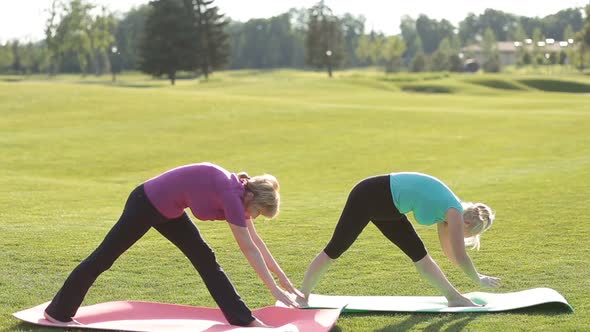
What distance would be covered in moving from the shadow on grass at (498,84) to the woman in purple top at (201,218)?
214 feet

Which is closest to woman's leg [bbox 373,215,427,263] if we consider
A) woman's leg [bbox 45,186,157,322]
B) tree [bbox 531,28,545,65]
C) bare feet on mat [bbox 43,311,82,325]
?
woman's leg [bbox 45,186,157,322]

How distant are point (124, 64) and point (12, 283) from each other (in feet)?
373

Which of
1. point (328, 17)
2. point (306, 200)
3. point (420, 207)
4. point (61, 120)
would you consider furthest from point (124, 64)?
point (420, 207)

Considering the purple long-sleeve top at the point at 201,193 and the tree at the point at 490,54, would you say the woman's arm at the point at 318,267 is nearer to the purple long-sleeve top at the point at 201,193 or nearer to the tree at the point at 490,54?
the purple long-sleeve top at the point at 201,193

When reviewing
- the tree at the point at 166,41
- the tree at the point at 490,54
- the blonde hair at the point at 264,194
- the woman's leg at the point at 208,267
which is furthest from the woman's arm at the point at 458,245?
the tree at the point at 490,54

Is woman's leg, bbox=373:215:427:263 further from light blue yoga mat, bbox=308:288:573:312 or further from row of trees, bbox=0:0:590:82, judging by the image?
row of trees, bbox=0:0:590:82

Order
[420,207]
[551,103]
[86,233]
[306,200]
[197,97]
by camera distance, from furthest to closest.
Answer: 1. [551,103]
2. [197,97]
3. [306,200]
4. [86,233]
5. [420,207]

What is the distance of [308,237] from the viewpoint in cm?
1266

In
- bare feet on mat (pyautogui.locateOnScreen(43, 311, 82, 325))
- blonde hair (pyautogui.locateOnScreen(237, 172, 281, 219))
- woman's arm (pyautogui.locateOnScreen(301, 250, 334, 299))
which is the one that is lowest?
bare feet on mat (pyautogui.locateOnScreen(43, 311, 82, 325))

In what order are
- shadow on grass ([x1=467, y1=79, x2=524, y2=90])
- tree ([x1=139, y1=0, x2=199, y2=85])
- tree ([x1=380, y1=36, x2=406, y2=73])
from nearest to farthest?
shadow on grass ([x1=467, y1=79, x2=524, y2=90])
tree ([x1=139, y1=0, x2=199, y2=85])
tree ([x1=380, y1=36, x2=406, y2=73])

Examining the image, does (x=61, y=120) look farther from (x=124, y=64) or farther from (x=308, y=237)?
(x=124, y=64)

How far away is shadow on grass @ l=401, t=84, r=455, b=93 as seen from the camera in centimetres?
6606

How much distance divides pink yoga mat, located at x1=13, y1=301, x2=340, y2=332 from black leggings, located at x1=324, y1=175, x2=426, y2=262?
0.77 m

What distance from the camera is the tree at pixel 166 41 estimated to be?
79.6 meters
